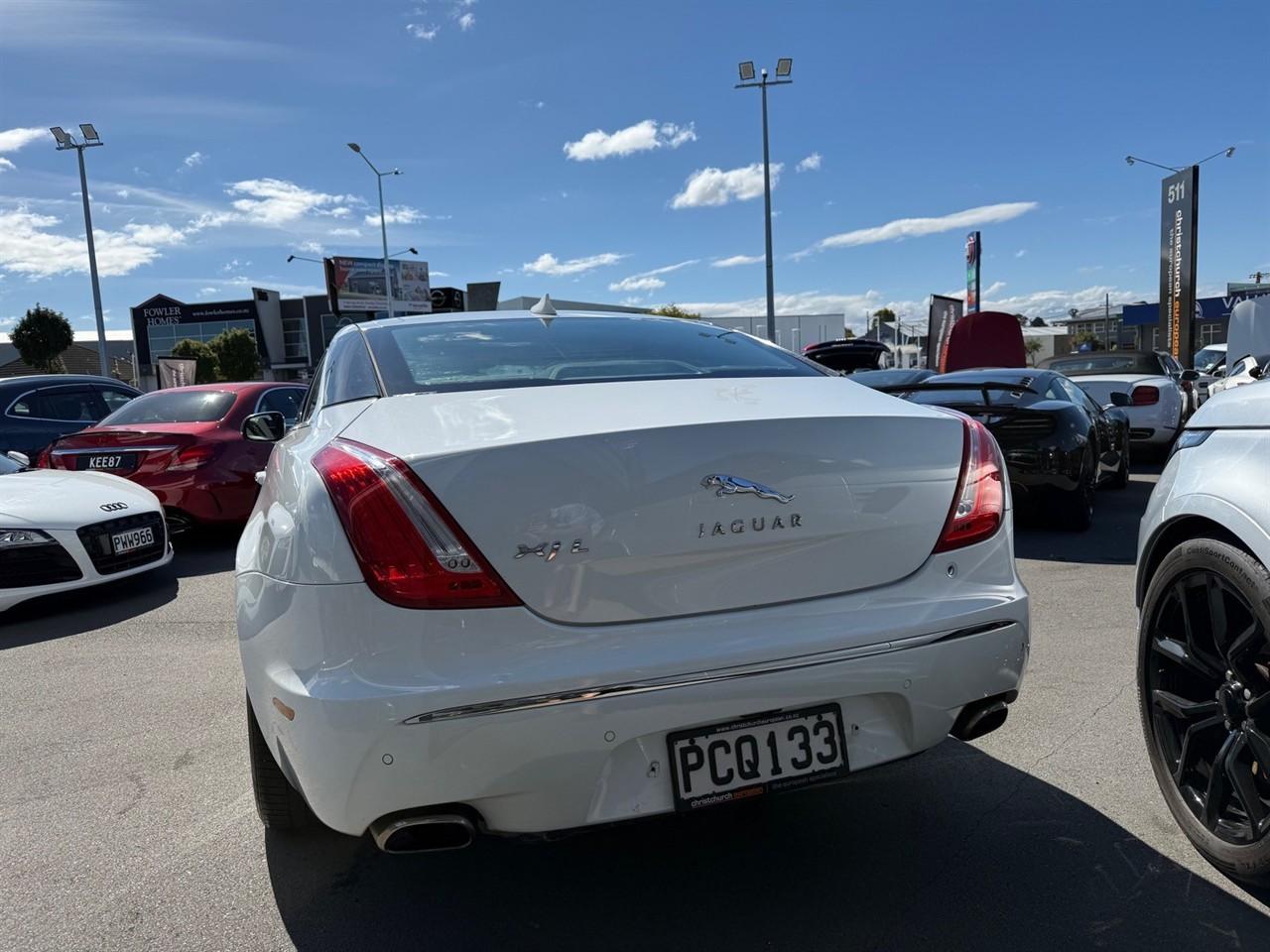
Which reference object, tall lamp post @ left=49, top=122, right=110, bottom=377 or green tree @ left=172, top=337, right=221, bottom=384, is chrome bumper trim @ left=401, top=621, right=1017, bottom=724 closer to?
tall lamp post @ left=49, top=122, right=110, bottom=377

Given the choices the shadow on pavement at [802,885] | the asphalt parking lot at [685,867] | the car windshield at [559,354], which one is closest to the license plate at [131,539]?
the asphalt parking lot at [685,867]

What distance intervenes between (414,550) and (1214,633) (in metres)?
1.82

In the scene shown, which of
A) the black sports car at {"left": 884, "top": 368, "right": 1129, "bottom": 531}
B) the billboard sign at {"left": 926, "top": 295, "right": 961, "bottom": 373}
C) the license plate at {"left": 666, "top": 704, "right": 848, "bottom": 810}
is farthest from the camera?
the billboard sign at {"left": 926, "top": 295, "right": 961, "bottom": 373}

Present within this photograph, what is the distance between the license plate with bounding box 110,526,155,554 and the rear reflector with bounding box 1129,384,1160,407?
10.2 metres

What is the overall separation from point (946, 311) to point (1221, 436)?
17.9m

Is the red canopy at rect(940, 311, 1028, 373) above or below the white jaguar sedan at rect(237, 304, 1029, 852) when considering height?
above

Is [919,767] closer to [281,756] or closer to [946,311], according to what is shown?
[281,756]

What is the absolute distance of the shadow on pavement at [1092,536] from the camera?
19.6 ft

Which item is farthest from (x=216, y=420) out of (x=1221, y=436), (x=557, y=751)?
(x=1221, y=436)

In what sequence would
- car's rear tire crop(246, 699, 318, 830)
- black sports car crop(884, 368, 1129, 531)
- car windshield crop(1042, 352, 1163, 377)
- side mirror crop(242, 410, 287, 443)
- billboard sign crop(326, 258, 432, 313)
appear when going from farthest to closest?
1. billboard sign crop(326, 258, 432, 313)
2. car windshield crop(1042, 352, 1163, 377)
3. black sports car crop(884, 368, 1129, 531)
4. side mirror crop(242, 410, 287, 443)
5. car's rear tire crop(246, 699, 318, 830)

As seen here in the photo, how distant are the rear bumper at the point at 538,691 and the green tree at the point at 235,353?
2238 inches

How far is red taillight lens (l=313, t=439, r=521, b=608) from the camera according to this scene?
1.76 metres

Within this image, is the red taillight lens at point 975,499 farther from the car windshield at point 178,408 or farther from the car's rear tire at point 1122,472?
the car's rear tire at point 1122,472

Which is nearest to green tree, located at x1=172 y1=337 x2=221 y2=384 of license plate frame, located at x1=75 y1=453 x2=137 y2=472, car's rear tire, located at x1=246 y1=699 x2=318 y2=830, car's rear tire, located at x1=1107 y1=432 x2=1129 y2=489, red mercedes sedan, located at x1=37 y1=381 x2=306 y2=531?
red mercedes sedan, located at x1=37 y1=381 x2=306 y2=531
